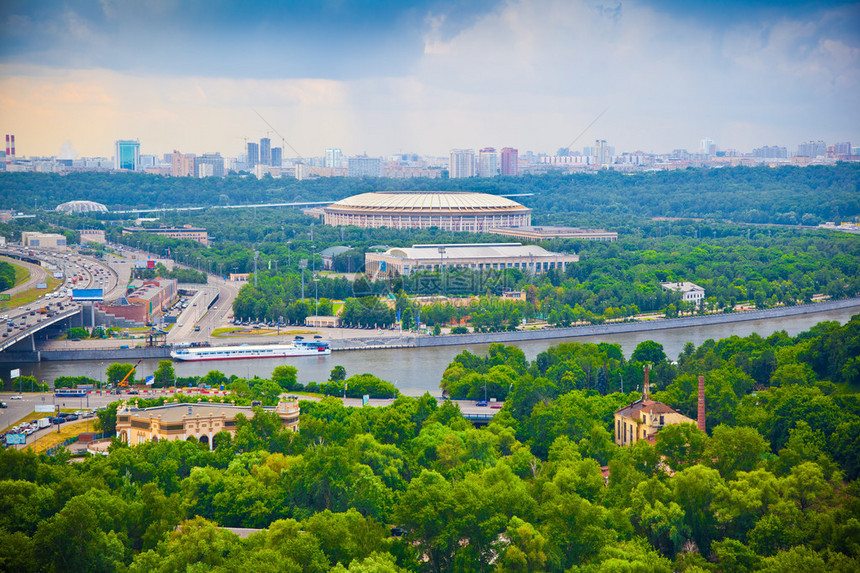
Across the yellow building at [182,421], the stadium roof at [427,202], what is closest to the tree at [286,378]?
the yellow building at [182,421]

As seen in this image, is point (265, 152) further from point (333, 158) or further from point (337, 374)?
point (337, 374)

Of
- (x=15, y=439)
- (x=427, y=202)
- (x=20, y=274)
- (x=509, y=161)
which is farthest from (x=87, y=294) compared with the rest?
(x=509, y=161)

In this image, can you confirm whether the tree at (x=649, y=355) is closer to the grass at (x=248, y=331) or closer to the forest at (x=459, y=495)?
the forest at (x=459, y=495)

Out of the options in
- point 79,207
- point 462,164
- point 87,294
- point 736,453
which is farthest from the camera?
point 462,164

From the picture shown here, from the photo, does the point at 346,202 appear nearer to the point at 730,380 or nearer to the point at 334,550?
the point at 730,380

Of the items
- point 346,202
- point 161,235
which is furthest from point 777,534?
point 346,202

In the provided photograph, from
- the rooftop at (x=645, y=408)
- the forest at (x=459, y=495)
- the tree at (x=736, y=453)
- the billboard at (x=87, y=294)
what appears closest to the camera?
the forest at (x=459, y=495)
